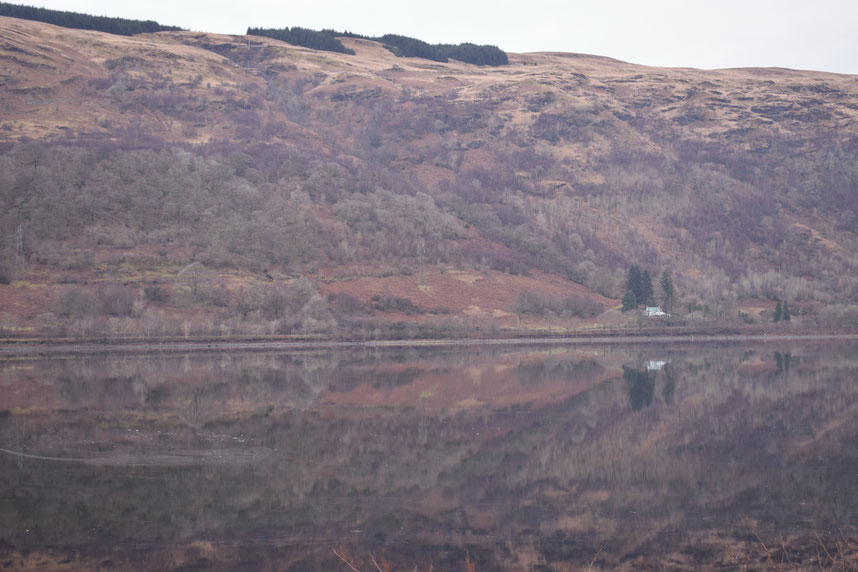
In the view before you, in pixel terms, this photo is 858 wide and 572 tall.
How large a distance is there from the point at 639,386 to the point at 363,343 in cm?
3728

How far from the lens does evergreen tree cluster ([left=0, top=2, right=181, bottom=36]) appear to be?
149 meters

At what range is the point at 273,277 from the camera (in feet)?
282

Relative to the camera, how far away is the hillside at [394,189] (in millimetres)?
81125

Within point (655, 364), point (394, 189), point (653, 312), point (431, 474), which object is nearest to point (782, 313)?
point (653, 312)

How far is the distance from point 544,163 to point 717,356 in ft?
272

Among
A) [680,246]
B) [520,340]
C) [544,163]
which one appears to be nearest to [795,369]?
[520,340]

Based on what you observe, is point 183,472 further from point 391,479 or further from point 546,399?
point 546,399

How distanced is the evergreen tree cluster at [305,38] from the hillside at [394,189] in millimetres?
6918

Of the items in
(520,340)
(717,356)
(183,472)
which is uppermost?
(183,472)

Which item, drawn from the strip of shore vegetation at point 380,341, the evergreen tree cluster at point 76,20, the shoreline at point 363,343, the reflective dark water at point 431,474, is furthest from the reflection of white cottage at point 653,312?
the evergreen tree cluster at point 76,20

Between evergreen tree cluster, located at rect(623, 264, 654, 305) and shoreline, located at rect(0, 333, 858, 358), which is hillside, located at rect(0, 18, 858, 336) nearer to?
shoreline, located at rect(0, 333, 858, 358)

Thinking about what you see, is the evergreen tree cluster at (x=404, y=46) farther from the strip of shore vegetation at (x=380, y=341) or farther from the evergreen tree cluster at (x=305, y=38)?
the strip of shore vegetation at (x=380, y=341)

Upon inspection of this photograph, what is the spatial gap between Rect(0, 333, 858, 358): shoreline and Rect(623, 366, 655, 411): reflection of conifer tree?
2608 cm

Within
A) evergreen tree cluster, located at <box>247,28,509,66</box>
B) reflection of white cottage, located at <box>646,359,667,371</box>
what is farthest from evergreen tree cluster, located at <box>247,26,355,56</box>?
reflection of white cottage, located at <box>646,359,667,371</box>
